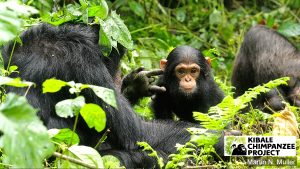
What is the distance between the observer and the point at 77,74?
15.2 ft

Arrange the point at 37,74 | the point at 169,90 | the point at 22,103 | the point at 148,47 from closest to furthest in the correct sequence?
the point at 22,103 < the point at 37,74 < the point at 169,90 < the point at 148,47

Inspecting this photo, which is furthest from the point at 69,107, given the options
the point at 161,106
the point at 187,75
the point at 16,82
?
the point at 161,106

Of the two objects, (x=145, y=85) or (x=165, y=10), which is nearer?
(x=145, y=85)

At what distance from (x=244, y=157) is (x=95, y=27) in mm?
1534

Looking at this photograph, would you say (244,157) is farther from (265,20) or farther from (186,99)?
(265,20)

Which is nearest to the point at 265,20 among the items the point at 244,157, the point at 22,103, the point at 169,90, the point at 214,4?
the point at 214,4

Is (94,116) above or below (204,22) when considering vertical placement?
below

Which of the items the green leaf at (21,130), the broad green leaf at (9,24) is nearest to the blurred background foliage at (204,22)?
the broad green leaf at (9,24)

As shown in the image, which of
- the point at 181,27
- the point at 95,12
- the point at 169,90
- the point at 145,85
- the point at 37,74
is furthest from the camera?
the point at 181,27

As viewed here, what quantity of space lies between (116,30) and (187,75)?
1.47m

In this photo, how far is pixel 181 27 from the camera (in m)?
9.84

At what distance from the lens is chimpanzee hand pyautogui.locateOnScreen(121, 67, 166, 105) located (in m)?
5.87

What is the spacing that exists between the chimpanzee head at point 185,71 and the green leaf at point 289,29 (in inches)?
128

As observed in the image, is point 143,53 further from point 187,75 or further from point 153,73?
point 153,73
